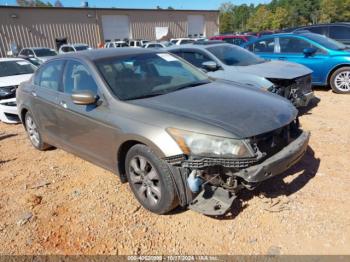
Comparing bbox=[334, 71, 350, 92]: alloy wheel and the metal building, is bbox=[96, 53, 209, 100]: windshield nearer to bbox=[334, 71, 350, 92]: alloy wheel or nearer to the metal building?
bbox=[334, 71, 350, 92]: alloy wheel

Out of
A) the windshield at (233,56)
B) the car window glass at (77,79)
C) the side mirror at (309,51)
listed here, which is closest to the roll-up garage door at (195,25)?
the side mirror at (309,51)

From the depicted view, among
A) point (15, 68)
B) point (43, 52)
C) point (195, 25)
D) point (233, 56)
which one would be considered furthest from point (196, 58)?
point (195, 25)

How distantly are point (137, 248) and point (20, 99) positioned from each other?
12.1 ft

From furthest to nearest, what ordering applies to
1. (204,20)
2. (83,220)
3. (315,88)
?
(204,20), (315,88), (83,220)

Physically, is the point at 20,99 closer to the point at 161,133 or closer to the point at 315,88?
the point at 161,133

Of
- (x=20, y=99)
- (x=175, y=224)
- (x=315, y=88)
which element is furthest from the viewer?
(x=315, y=88)

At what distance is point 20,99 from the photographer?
5.30 meters

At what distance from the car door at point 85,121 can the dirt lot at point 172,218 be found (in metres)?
0.47

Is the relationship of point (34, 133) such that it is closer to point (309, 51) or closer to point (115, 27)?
point (309, 51)

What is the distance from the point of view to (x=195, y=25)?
3962 cm

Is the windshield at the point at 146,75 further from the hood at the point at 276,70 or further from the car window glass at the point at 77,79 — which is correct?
the hood at the point at 276,70

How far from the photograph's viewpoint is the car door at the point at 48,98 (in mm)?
4305

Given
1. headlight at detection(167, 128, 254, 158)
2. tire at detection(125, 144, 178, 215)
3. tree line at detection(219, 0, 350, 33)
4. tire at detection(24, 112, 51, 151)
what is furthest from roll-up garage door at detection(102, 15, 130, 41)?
tree line at detection(219, 0, 350, 33)

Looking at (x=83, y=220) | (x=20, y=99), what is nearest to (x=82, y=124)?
(x=83, y=220)
